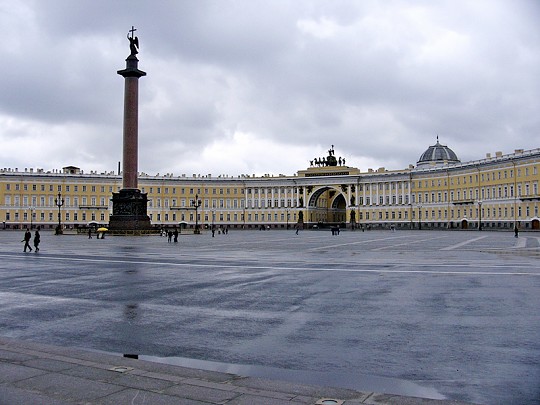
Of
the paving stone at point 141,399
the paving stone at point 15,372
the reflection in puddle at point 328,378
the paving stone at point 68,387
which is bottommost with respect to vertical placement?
the reflection in puddle at point 328,378

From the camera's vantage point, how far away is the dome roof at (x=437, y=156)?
13012cm

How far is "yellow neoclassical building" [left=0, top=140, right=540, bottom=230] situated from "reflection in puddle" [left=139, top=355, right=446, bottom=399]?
9030 cm

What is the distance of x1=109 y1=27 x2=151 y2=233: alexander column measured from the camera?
187ft

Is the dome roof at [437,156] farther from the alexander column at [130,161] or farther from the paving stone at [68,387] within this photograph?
the paving stone at [68,387]

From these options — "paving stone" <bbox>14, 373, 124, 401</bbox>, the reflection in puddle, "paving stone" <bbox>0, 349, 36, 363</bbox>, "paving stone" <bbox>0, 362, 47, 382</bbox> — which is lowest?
the reflection in puddle

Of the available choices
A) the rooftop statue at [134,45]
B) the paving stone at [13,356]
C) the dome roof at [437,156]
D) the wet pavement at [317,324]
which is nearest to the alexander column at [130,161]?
the rooftop statue at [134,45]

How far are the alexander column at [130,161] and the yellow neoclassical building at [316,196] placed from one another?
41873 mm

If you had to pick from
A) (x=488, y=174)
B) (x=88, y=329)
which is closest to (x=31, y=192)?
(x=488, y=174)

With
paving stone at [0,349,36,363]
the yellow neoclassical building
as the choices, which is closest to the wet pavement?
paving stone at [0,349,36,363]

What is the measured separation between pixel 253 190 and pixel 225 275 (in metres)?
124

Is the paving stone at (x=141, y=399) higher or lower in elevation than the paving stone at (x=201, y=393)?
lower

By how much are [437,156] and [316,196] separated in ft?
99.7

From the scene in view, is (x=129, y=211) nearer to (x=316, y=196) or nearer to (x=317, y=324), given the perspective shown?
(x=317, y=324)

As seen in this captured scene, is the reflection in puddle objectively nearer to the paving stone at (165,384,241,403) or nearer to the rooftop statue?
the paving stone at (165,384,241,403)
